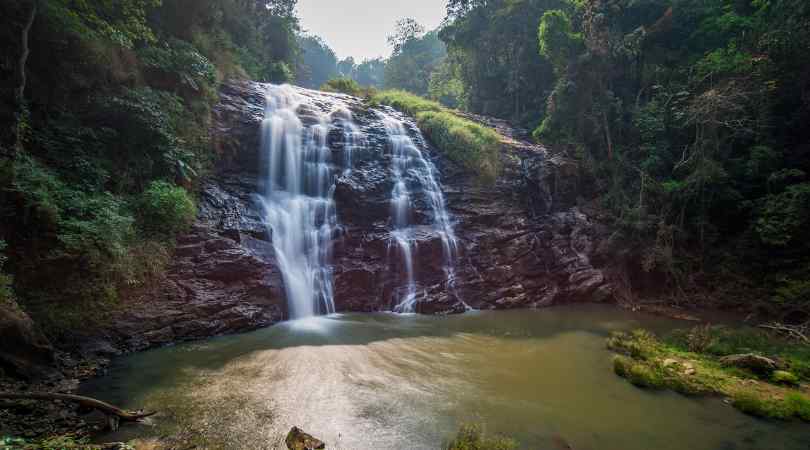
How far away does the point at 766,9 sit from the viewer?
41.0 feet

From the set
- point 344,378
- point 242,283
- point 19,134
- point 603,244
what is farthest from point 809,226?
point 19,134

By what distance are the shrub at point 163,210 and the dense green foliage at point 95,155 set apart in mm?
24

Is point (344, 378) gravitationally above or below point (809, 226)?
below

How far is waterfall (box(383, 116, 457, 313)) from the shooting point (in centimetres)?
1137

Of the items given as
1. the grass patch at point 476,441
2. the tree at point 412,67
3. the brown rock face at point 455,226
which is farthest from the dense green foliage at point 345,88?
the grass patch at point 476,441

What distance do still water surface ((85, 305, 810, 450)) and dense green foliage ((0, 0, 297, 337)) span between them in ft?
5.92

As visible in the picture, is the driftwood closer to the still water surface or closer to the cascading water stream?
the still water surface

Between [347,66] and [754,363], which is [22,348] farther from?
[347,66]

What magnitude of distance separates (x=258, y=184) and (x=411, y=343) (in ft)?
24.3

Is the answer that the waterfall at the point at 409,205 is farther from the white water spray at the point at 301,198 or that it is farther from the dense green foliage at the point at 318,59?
the dense green foliage at the point at 318,59

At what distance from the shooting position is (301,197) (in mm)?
12148

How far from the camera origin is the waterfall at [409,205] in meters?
11.4

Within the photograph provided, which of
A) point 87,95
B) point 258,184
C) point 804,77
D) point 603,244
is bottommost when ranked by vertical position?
point 603,244

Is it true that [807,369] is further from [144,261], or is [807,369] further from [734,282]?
[144,261]
